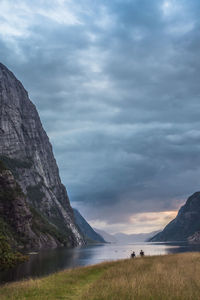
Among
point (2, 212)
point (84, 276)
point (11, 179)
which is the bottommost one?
point (84, 276)

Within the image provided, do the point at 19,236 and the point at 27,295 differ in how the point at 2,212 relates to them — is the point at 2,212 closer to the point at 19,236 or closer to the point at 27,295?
the point at 19,236

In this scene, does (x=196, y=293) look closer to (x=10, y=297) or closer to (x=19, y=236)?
(x=10, y=297)

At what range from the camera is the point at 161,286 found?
2453 centimetres

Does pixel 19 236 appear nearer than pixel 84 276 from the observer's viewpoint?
No

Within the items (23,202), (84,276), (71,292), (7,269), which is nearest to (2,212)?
(23,202)

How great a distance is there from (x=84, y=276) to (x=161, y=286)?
15681mm

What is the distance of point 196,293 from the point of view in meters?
21.4

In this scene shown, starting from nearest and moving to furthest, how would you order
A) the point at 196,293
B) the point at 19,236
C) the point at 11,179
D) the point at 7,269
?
the point at 196,293, the point at 7,269, the point at 19,236, the point at 11,179

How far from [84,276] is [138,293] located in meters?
17.7

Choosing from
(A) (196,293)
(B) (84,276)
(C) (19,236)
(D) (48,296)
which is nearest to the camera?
(A) (196,293)

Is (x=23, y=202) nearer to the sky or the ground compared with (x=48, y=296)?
nearer to the sky

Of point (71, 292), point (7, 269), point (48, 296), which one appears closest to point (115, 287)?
point (71, 292)

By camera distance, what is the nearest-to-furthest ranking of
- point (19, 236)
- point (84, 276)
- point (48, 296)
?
point (48, 296) → point (84, 276) → point (19, 236)

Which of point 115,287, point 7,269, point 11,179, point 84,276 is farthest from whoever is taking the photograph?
point 11,179
